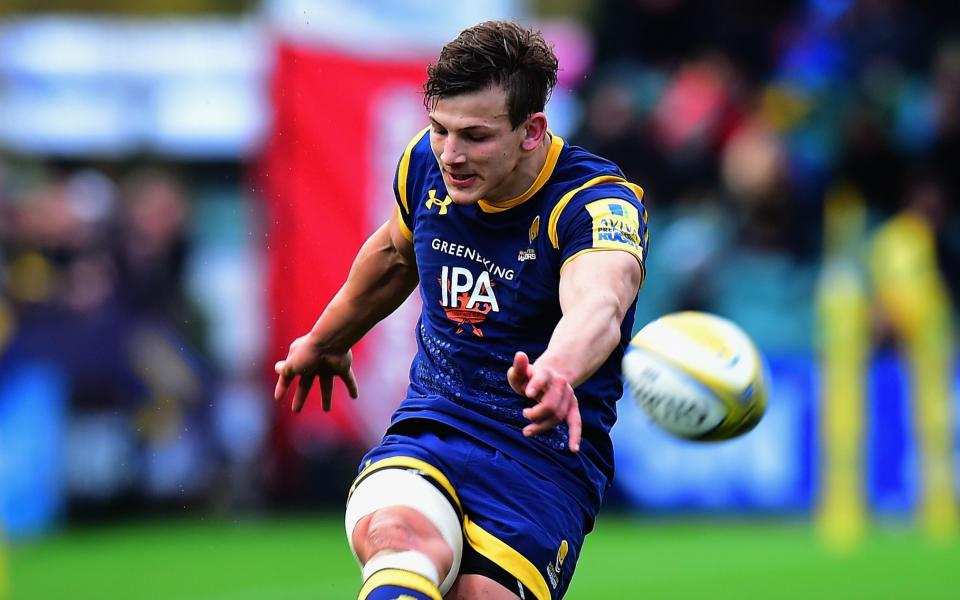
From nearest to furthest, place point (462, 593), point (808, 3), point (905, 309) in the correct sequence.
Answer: point (462, 593)
point (905, 309)
point (808, 3)

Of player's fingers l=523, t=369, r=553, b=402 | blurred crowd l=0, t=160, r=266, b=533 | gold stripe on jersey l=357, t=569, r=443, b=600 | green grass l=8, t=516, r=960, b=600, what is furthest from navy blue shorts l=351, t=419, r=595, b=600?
blurred crowd l=0, t=160, r=266, b=533

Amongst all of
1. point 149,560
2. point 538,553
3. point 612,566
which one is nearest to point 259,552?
point 149,560

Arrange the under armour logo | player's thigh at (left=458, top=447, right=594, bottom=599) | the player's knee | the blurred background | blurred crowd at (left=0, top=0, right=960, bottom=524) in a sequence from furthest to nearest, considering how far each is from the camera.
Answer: blurred crowd at (left=0, top=0, right=960, bottom=524) → the blurred background → the under armour logo → player's thigh at (left=458, top=447, right=594, bottom=599) → the player's knee

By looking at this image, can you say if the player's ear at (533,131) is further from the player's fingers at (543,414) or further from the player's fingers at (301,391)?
the player's fingers at (301,391)

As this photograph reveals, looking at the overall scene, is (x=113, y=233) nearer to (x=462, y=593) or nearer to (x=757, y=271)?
(x=757, y=271)

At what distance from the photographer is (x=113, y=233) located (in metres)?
14.2

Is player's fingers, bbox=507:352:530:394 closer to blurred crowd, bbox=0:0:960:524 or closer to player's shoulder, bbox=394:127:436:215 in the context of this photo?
player's shoulder, bbox=394:127:436:215

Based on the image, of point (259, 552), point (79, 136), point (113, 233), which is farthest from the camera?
point (79, 136)

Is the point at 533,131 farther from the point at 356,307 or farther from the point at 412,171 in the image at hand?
the point at 356,307

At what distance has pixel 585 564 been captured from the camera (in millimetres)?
11570

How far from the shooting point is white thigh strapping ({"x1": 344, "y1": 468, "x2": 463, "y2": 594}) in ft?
16.0

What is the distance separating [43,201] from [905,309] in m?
7.48

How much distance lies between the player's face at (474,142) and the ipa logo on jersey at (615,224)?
12.3 inches

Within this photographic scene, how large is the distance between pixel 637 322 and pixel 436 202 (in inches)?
352
